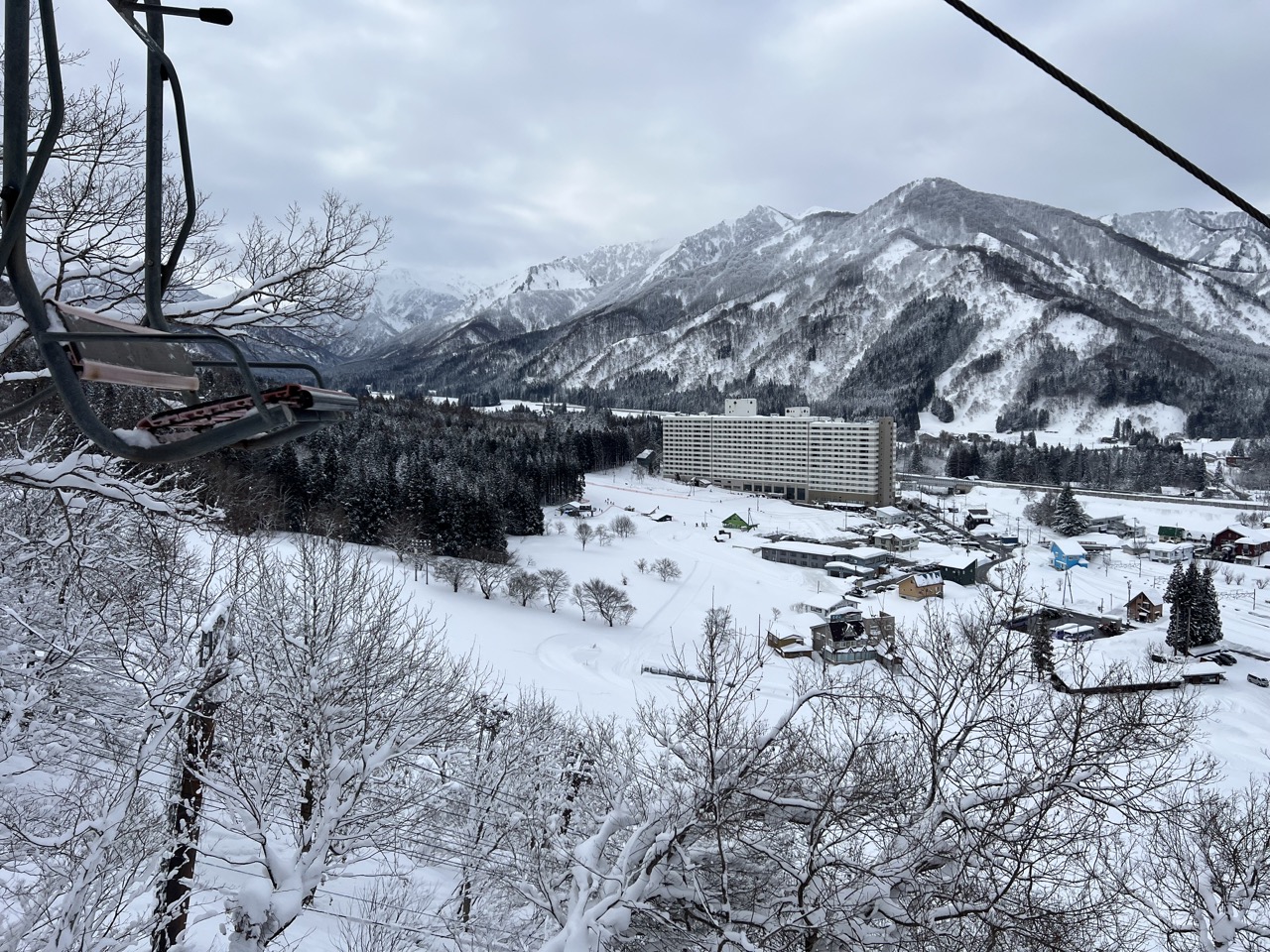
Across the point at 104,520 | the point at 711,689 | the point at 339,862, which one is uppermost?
the point at 104,520

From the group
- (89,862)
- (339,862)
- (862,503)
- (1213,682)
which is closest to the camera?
(89,862)

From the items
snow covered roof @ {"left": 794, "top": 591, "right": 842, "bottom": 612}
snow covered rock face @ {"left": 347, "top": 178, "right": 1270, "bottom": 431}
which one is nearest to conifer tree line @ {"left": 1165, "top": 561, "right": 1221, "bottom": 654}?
snow covered roof @ {"left": 794, "top": 591, "right": 842, "bottom": 612}

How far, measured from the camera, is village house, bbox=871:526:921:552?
172 ft

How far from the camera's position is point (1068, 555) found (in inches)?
1950

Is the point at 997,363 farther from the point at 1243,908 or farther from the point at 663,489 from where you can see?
the point at 1243,908

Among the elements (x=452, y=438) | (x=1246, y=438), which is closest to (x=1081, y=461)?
(x=1246, y=438)

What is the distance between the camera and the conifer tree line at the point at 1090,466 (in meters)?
87.2

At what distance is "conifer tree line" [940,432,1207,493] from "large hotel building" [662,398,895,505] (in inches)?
1002

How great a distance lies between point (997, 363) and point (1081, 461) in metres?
67.1

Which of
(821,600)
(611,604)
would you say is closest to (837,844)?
(611,604)

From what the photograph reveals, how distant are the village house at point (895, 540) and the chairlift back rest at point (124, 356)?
55.0 m

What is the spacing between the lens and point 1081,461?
91.5 m

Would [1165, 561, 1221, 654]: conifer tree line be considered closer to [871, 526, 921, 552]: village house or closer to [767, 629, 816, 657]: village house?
[767, 629, 816, 657]: village house

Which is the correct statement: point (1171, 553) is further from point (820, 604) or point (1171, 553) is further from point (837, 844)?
point (837, 844)
